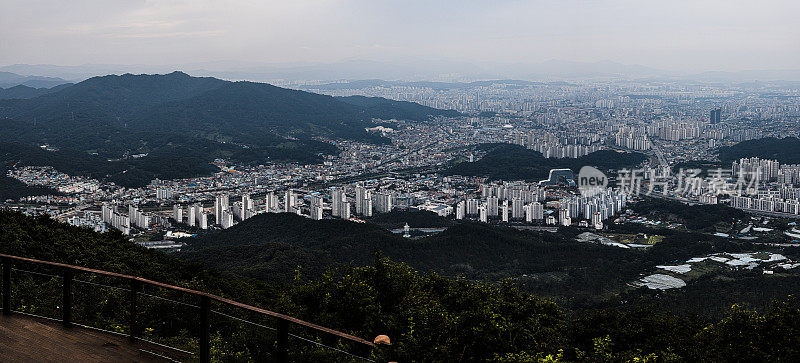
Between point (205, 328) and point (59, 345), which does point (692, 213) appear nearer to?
point (205, 328)

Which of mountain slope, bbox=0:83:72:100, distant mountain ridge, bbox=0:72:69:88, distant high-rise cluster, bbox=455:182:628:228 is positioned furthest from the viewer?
distant mountain ridge, bbox=0:72:69:88

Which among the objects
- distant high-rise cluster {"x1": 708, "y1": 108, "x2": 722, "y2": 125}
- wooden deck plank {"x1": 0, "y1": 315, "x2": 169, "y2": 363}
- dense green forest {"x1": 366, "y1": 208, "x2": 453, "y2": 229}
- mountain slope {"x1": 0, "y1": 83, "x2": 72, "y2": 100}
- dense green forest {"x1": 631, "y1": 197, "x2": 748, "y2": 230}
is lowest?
dense green forest {"x1": 366, "y1": 208, "x2": 453, "y2": 229}

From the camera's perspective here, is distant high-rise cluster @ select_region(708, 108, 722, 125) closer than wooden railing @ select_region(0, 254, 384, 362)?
No

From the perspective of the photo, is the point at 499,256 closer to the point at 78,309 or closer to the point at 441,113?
the point at 78,309

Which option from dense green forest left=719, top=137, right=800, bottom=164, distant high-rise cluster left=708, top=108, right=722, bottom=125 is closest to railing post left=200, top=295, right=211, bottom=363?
dense green forest left=719, top=137, right=800, bottom=164

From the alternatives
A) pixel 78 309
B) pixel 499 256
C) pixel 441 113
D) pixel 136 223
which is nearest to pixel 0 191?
pixel 136 223

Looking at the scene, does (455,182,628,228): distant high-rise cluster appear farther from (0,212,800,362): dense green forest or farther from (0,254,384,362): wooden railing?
(0,254,384,362): wooden railing

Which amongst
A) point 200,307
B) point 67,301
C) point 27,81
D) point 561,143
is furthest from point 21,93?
point 200,307

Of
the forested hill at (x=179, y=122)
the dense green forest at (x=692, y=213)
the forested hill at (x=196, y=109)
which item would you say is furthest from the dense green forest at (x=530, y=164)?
the forested hill at (x=196, y=109)

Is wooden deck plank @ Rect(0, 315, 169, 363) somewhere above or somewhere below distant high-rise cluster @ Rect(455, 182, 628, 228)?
above
